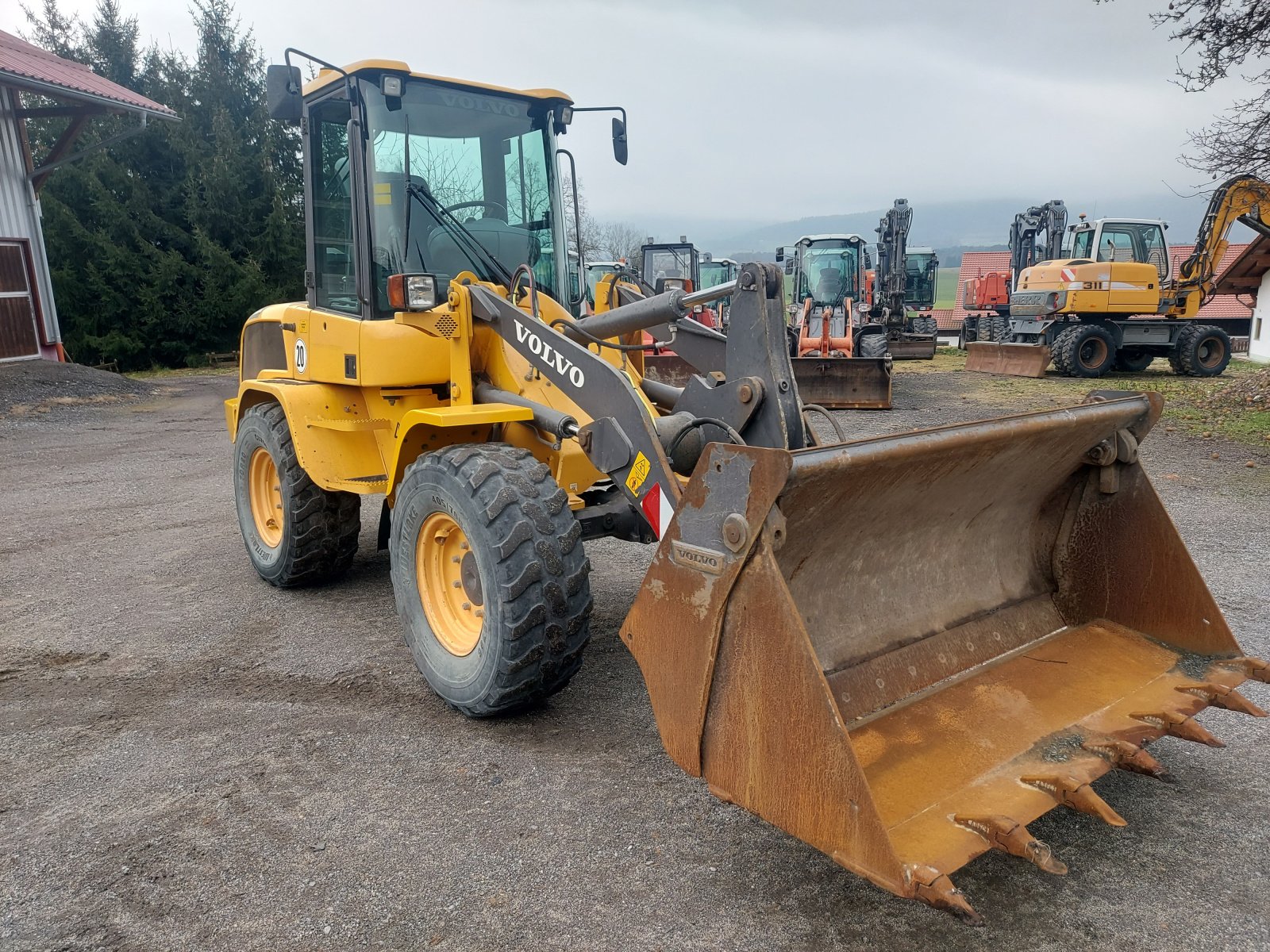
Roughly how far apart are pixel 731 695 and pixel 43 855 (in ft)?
7.20

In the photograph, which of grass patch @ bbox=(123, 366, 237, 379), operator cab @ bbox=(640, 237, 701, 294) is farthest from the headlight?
grass patch @ bbox=(123, 366, 237, 379)

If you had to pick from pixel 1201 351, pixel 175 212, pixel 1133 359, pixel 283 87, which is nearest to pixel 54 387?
pixel 175 212

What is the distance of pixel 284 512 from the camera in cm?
513

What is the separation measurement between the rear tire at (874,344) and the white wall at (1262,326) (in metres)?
9.85

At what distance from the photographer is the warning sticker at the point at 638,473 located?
10.8 ft

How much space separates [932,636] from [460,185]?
3.09 meters

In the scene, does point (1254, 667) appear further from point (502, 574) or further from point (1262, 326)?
point (1262, 326)

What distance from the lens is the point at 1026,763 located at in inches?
105

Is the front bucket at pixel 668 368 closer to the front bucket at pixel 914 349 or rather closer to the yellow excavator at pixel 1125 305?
the yellow excavator at pixel 1125 305

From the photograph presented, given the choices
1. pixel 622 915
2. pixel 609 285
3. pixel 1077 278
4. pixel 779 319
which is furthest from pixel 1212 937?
pixel 1077 278

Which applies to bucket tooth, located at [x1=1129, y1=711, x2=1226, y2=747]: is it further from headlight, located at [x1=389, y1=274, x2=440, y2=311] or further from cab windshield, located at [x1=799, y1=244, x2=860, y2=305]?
cab windshield, located at [x1=799, y1=244, x2=860, y2=305]

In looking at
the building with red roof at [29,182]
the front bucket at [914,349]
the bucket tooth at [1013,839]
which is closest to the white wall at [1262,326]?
the front bucket at [914,349]

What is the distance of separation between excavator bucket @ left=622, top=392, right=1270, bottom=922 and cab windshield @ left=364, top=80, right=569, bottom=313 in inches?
96.5

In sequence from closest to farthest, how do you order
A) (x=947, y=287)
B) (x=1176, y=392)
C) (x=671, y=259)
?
(x=1176, y=392) → (x=671, y=259) → (x=947, y=287)
